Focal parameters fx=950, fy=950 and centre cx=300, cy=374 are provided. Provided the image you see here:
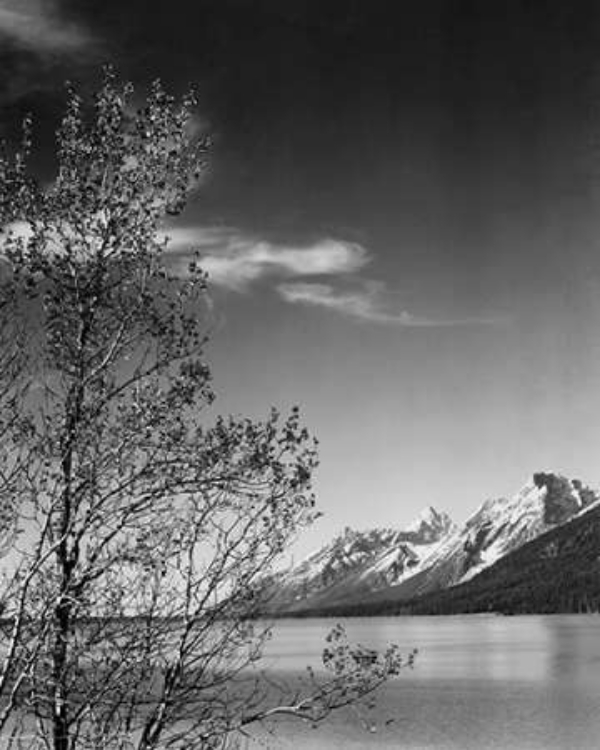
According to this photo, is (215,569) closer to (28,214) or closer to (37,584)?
(37,584)

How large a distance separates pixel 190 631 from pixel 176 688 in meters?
0.54

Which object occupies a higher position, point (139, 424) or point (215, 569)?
point (139, 424)

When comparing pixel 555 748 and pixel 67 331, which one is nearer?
pixel 67 331

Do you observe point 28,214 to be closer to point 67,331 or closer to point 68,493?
point 67,331

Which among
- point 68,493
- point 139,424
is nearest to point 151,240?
point 139,424

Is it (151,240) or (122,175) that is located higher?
(122,175)

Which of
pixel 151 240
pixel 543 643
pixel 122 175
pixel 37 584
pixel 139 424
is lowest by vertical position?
pixel 543 643

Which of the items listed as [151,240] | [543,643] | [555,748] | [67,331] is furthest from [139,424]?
[543,643]

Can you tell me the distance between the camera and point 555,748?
151ft

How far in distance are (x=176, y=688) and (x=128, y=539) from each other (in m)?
1.58

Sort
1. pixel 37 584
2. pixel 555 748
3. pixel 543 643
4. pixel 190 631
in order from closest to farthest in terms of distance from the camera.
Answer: pixel 37 584 → pixel 190 631 → pixel 555 748 → pixel 543 643

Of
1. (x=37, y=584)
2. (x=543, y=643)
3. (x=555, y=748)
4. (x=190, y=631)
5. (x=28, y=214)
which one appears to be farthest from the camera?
(x=543, y=643)

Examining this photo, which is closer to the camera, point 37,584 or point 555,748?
point 37,584

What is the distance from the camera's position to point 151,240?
8766mm
